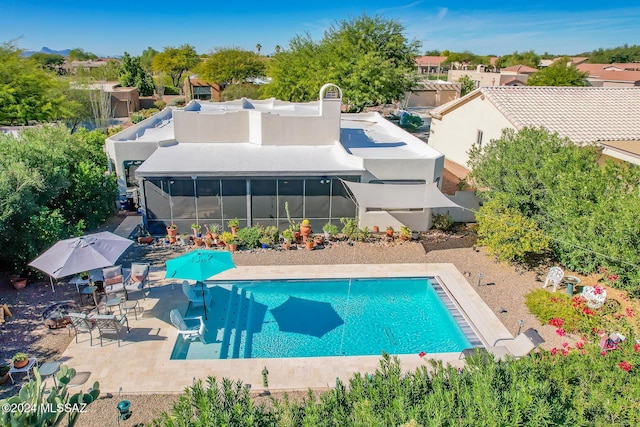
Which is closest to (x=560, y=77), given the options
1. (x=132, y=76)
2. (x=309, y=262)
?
(x=309, y=262)

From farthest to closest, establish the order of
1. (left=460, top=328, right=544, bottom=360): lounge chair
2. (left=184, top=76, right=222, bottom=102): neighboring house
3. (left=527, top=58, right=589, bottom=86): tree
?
(left=184, top=76, right=222, bottom=102): neighboring house → (left=527, top=58, right=589, bottom=86): tree → (left=460, top=328, right=544, bottom=360): lounge chair

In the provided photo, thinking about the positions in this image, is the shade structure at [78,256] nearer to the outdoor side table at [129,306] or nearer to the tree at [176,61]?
the outdoor side table at [129,306]

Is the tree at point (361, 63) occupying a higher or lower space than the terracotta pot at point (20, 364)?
higher

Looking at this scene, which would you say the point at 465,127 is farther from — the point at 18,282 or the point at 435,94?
the point at 435,94

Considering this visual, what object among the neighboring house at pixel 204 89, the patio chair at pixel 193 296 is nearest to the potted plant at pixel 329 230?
the patio chair at pixel 193 296

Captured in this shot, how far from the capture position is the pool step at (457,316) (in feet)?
48.3

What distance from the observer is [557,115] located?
95.5ft

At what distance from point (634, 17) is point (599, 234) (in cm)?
7735

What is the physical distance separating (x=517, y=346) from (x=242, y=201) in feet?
44.5

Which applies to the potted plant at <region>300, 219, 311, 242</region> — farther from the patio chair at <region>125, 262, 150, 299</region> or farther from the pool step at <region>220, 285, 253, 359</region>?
the patio chair at <region>125, 262, 150, 299</region>

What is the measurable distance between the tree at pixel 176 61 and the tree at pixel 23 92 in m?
60.8

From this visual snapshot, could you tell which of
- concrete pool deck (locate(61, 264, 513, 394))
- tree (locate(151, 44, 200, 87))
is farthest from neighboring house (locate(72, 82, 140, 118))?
concrete pool deck (locate(61, 264, 513, 394))

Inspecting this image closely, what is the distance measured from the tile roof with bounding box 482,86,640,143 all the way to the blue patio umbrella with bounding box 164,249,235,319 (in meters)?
21.7

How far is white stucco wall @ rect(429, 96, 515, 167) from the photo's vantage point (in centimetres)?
3080
